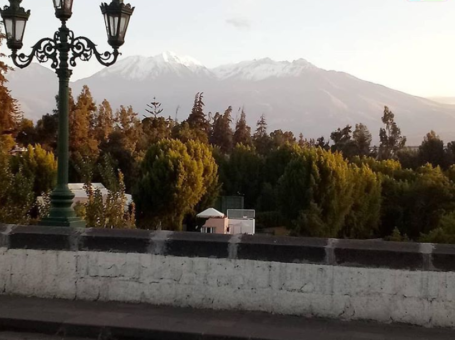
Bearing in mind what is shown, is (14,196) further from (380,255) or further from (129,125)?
(129,125)

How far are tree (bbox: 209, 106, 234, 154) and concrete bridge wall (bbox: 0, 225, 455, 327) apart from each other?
282 feet

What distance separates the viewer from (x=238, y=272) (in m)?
5.21

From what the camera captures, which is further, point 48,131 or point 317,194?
point 48,131

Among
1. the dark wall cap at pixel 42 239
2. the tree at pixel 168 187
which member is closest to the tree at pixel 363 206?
the tree at pixel 168 187

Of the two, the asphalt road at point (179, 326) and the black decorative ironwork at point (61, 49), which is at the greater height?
the black decorative ironwork at point (61, 49)

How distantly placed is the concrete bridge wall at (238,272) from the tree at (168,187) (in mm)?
35304

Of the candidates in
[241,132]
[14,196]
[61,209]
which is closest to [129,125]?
[241,132]

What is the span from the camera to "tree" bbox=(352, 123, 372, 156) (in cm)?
8075

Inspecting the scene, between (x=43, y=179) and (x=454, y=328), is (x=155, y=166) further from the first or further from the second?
(x=454, y=328)

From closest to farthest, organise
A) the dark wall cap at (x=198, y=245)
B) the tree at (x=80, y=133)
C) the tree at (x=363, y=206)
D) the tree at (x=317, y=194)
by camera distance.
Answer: the dark wall cap at (x=198, y=245) < the tree at (x=317, y=194) < the tree at (x=363, y=206) < the tree at (x=80, y=133)

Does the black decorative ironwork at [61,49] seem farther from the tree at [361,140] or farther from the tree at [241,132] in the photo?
the tree at [241,132]

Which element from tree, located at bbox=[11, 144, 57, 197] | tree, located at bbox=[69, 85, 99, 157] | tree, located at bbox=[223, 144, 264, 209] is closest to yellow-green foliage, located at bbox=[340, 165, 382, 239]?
tree, located at bbox=[223, 144, 264, 209]

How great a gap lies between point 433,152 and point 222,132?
35869 mm

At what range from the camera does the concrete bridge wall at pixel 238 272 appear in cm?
486
